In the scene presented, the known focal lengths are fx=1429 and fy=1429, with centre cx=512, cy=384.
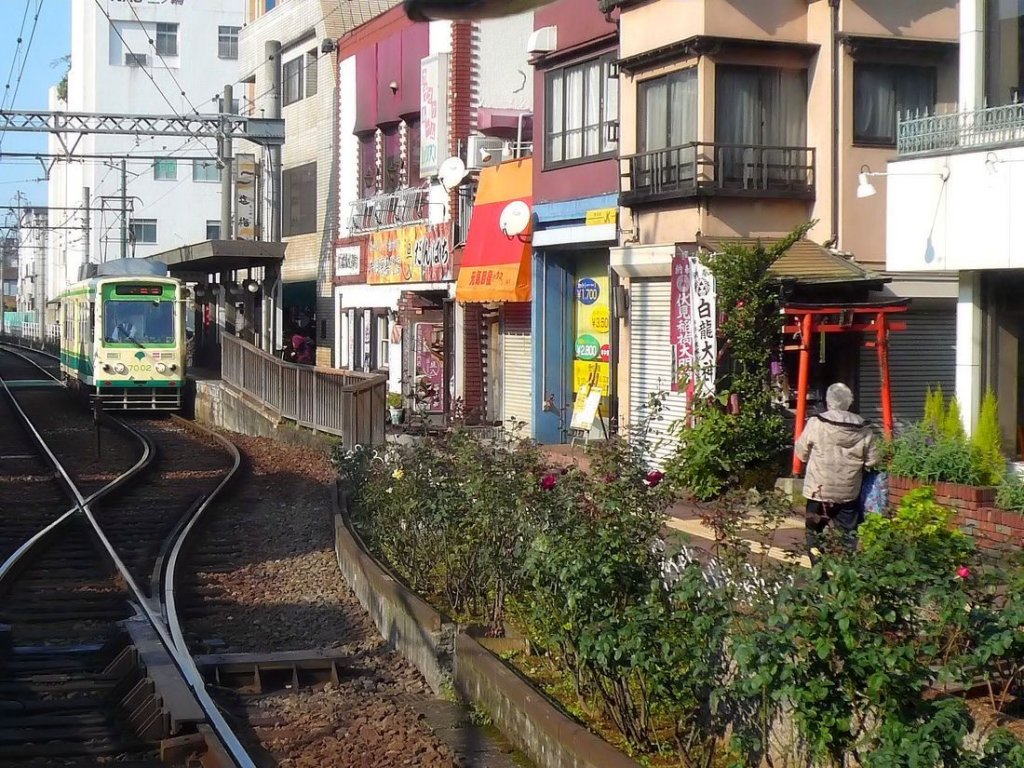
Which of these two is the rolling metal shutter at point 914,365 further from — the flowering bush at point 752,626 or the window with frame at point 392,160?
the window with frame at point 392,160

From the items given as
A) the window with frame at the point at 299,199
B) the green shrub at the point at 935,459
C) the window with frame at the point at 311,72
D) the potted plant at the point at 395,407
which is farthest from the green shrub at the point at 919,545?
the window with frame at the point at 311,72

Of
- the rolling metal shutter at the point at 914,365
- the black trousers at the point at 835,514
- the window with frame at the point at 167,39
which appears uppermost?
the window with frame at the point at 167,39

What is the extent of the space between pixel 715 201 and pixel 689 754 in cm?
1168

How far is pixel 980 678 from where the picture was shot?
6.14m

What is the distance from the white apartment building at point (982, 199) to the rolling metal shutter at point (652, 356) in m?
5.35

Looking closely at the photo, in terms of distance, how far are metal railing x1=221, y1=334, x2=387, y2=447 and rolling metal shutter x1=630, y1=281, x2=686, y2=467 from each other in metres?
3.67

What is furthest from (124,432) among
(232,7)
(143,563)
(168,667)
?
(232,7)

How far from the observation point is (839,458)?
1028 centimetres

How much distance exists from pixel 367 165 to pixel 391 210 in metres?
2.79

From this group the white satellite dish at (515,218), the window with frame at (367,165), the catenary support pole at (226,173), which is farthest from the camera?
the catenary support pole at (226,173)

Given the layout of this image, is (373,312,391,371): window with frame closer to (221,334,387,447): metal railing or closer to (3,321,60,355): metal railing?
(221,334,387,447): metal railing

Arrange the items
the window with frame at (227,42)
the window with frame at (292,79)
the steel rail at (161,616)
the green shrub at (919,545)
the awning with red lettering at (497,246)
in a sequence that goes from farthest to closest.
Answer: the window with frame at (227,42) < the window with frame at (292,79) < the awning with red lettering at (497,246) < the steel rail at (161,616) < the green shrub at (919,545)

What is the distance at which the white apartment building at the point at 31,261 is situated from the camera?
9243cm

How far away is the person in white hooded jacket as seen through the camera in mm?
10273
